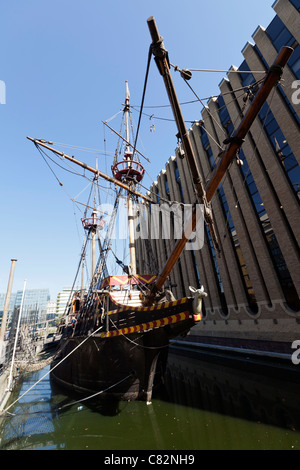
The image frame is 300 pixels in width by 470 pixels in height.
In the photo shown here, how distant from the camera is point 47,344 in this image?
28.1 metres

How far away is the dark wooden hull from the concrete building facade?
4643 mm

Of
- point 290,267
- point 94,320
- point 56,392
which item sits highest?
point 290,267

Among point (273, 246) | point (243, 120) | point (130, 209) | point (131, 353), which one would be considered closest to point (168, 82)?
point (243, 120)

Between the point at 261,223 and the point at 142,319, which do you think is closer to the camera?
the point at 142,319

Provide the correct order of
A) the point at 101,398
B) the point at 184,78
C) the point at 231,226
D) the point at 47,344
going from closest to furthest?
the point at 184,78, the point at 101,398, the point at 231,226, the point at 47,344

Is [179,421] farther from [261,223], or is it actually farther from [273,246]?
[261,223]

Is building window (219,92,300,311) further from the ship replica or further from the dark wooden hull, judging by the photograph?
the dark wooden hull

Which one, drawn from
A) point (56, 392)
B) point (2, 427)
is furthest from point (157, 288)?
point (56, 392)

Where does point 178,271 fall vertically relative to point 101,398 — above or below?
above

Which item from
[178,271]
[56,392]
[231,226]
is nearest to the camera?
[56,392]

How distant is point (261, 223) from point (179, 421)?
13.4 meters

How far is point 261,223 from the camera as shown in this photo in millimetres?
15703
